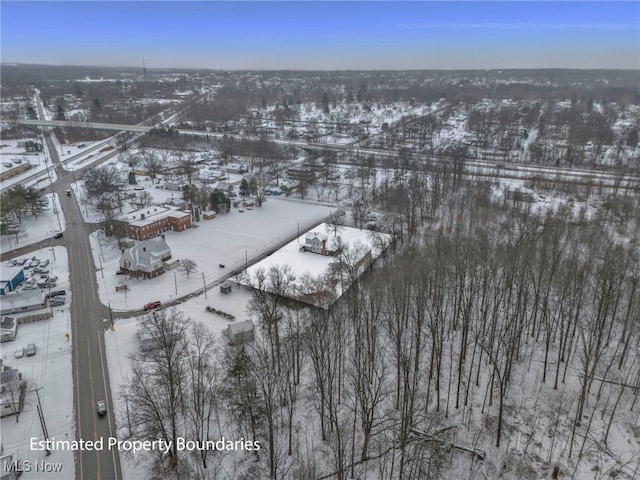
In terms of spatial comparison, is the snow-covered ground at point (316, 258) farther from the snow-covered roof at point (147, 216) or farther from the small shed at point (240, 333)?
the snow-covered roof at point (147, 216)

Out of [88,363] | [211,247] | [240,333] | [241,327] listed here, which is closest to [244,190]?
[211,247]

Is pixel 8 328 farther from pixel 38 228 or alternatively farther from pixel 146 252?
pixel 38 228

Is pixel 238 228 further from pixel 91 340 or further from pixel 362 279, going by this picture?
pixel 91 340

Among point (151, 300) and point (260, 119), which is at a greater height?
point (260, 119)

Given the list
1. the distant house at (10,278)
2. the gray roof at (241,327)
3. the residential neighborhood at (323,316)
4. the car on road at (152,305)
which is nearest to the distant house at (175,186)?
the residential neighborhood at (323,316)

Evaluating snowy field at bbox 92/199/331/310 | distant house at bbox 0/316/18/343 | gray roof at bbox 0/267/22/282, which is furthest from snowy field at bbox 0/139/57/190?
distant house at bbox 0/316/18/343

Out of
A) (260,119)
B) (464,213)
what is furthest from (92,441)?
(260,119)
